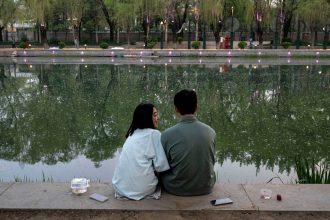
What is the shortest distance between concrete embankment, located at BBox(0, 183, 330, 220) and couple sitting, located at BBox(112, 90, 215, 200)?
4.2 inches

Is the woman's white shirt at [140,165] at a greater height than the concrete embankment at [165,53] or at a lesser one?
greater

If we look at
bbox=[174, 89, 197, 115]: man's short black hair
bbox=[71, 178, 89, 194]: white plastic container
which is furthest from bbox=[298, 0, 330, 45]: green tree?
bbox=[71, 178, 89, 194]: white plastic container

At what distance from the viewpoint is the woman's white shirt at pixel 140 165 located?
11.1ft

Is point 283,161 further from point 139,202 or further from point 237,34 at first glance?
point 237,34

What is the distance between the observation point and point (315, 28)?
36.5 meters

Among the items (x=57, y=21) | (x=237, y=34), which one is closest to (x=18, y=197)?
(x=57, y=21)

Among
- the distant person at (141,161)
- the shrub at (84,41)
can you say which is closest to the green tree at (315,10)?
the shrub at (84,41)

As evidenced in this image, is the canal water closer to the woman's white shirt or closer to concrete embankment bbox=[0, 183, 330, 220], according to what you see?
concrete embankment bbox=[0, 183, 330, 220]

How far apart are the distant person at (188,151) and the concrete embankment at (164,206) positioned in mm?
116

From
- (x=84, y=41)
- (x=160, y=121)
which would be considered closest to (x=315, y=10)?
(x=84, y=41)

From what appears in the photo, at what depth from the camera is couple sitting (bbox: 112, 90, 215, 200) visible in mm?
3367

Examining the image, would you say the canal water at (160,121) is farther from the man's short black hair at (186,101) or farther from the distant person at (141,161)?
the man's short black hair at (186,101)

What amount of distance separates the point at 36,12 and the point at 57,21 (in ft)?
29.7

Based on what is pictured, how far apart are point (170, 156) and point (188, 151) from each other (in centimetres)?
19
